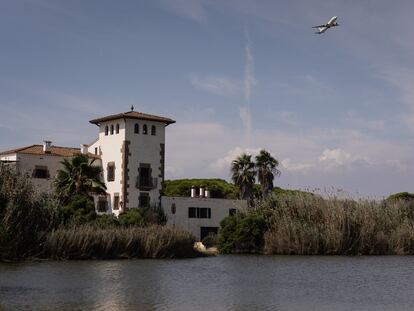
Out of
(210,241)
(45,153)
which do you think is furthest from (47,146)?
(210,241)

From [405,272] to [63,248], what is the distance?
20.8 meters

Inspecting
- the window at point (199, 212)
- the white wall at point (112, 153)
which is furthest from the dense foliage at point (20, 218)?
the window at point (199, 212)

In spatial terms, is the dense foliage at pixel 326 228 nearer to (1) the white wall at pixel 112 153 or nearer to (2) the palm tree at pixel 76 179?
(1) the white wall at pixel 112 153

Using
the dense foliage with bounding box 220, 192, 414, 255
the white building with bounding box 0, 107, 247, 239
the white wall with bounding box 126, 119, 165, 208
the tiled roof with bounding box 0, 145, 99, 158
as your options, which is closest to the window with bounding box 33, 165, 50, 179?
the white building with bounding box 0, 107, 247, 239

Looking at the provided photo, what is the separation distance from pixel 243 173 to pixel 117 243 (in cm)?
3134

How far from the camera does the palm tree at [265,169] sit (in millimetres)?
75562

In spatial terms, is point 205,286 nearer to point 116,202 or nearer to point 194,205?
point 116,202

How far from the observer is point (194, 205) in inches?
2694

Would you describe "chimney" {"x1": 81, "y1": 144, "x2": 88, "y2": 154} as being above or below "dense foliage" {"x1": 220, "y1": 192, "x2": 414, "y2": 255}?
above

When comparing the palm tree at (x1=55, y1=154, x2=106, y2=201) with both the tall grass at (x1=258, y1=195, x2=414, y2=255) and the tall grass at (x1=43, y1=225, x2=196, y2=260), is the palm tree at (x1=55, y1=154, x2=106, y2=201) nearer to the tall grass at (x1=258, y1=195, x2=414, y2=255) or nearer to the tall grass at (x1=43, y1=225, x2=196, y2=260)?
the tall grass at (x1=43, y1=225, x2=196, y2=260)

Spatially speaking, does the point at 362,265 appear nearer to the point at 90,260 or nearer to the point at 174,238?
the point at 174,238

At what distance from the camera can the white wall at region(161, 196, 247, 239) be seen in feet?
219

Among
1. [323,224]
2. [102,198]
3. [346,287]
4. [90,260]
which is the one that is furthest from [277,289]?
[102,198]

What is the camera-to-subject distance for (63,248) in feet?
142
